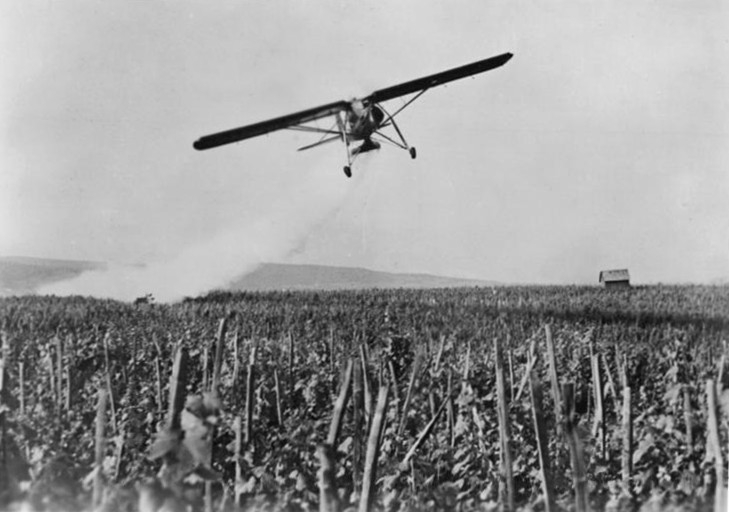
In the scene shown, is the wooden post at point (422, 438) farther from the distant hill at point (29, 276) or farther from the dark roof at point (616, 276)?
the distant hill at point (29, 276)

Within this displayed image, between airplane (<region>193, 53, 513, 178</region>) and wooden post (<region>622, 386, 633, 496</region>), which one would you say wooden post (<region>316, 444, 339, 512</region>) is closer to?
wooden post (<region>622, 386, 633, 496</region>)

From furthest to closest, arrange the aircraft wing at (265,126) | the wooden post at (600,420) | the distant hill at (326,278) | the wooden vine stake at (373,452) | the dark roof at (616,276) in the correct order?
the distant hill at (326,278), the dark roof at (616,276), the aircraft wing at (265,126), the wooden post at (600,420), the wooden vine stake at (373,452)

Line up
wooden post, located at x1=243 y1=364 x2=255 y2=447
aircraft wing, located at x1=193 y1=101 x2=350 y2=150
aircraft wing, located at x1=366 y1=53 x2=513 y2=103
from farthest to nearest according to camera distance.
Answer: aircraft wing, located at x1=366 y1=53 x2=513 y2=103
aircraft wing, located at x1=193 y1=101 x2=350 y2=150
wooden post, located at x1=243 y1=364 x2=255 y2=447

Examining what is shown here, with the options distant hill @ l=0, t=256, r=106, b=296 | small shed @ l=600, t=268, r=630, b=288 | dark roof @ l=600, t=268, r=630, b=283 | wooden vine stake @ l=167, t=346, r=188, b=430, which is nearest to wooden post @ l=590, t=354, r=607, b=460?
wooden vine stake @ l=167, t=346, r=188, b=430

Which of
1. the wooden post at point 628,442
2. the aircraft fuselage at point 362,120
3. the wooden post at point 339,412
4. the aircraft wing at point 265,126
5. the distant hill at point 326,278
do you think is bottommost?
the wooden post at point 628,442

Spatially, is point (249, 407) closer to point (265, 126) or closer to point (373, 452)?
point (373, 452)

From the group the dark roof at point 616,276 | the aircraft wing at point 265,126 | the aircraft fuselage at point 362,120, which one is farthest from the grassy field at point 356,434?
the dark roof at point 616,276

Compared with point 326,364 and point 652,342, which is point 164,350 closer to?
point 326,364
